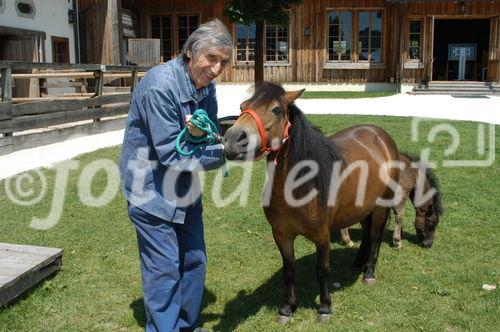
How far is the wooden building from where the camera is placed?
23.5 metres

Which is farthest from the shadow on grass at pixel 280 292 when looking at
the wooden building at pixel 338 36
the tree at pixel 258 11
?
the wooden building at pixel 338 36

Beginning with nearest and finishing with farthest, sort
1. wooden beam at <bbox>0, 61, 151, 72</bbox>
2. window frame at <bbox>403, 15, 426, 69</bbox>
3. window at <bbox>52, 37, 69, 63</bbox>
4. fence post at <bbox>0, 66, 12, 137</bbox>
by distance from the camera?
fence post at <bbox>0, 66, 12, 137</bbox>, wooden beam at <bbox>0, 61, 151, 72</bbox>, window at <bbox>52, 37, 69, 63</bbox>, window frame at <bbox>403, 15, 426, 69</bbox>

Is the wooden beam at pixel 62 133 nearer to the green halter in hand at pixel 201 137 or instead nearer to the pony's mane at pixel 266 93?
the green halter in hand at pixel 201 137

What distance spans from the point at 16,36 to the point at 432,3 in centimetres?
1744

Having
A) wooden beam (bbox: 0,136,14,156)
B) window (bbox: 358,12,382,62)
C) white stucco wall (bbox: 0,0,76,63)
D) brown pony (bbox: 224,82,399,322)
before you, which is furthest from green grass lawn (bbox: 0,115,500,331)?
window (bbox: 358,12,382,62)

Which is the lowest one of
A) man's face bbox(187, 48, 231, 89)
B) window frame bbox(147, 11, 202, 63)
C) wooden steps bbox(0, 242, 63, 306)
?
wooden steps bbox(0, 242, 63, 306)

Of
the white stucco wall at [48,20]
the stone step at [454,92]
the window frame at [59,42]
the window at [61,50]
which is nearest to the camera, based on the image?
the white stucco wall at [48,20]

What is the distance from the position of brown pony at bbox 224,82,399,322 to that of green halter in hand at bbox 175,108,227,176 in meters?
0.18

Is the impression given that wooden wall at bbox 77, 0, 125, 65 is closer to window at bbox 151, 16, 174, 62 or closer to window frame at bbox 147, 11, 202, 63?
window frame at bbox 147, 11, 202, 63

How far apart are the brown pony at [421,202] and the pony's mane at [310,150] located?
1.61 metres

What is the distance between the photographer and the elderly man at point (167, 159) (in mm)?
2906

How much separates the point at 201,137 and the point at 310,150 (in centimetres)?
77

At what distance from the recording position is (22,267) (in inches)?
162

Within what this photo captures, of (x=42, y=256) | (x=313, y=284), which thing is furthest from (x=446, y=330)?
(x=42, y=256)
